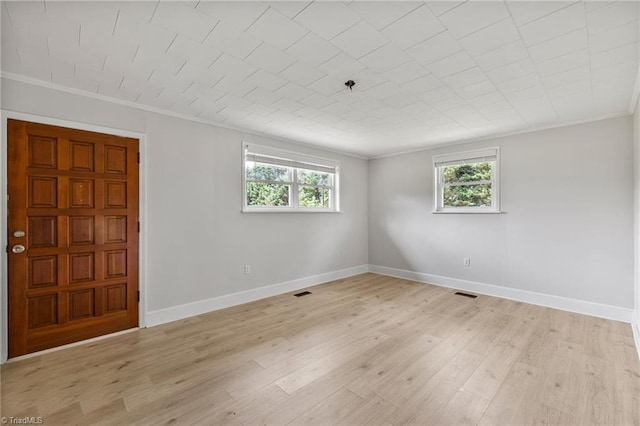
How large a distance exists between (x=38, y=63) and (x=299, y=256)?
3.67 meters

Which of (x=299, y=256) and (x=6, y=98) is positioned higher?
(x=6, y=98)

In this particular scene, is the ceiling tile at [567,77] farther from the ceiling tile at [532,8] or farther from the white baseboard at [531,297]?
the white baseboard at [531,297]

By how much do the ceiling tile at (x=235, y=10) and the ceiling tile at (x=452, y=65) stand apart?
139 cm

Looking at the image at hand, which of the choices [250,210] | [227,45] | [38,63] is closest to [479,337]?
[250,210]

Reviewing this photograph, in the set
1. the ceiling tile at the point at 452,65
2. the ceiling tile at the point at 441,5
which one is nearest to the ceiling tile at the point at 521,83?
the ceiling tile at the point at 452,65

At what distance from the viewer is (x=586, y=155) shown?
141 inches

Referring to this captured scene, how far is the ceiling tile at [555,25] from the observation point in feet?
5.43

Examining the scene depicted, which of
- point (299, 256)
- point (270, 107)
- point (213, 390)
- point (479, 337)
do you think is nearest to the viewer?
point (213, 390)

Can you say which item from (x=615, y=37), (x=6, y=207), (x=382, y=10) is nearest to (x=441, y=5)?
(x=382, y=10)

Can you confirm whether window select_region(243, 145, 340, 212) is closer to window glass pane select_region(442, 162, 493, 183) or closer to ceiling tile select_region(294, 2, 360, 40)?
window glass pane select_region(442, 162, 493, 183)

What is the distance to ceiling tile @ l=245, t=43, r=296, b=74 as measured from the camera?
2.06 m

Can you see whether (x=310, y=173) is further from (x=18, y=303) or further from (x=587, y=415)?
(x=587, y=415)

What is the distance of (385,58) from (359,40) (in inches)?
12.5

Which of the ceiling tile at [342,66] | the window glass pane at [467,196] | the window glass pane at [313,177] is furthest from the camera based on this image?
the window glass pane at [313,177]
